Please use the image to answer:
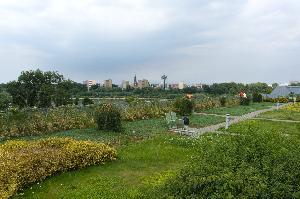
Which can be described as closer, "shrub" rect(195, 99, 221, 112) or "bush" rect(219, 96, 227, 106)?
"shrub" rect(195, 99, 221, 112)

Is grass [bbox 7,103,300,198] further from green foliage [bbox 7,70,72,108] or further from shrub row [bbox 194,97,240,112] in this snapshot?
green foliage [bbox 7,70,72,108]

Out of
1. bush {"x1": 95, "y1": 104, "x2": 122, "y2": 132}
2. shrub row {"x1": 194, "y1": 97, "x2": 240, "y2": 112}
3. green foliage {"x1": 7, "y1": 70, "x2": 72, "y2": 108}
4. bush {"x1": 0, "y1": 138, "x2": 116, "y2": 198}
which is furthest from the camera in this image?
green foliage {"x1": 7, "y1": 70, "x2": 72, "y2": 108}

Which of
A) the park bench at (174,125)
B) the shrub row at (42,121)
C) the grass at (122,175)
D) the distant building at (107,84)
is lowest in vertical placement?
the grass at (122,175)

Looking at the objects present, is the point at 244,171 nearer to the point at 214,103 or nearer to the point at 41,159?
the point at 41,159

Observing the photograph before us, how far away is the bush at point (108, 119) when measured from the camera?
17.5 metres

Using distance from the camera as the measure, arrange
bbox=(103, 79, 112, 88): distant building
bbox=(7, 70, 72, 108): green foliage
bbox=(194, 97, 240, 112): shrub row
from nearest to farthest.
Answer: bbox=(194, 97, 240, 112): shrub row < bbox=(7, 70, 72, 108): green foliage < bbox=(103, 79, 112, 88): distant building

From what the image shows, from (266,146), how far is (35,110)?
43.3ft

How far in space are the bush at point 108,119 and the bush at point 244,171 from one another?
443 inches

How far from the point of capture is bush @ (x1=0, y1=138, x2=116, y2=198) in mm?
8422

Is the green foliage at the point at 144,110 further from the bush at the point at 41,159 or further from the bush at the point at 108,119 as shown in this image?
the bush at the point at 41,159

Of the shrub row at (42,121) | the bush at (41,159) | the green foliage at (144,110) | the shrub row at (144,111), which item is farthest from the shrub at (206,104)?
the bush at (41,159)

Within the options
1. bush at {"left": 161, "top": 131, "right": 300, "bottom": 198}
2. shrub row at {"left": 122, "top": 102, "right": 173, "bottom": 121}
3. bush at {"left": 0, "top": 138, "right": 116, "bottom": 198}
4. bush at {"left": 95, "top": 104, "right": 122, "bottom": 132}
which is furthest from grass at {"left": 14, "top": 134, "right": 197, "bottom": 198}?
shrub row at {"left": 122, "top": 102, "right": 173, "bottom": 121}

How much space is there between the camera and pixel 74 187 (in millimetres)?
8797

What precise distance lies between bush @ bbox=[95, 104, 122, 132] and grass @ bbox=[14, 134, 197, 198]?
3919mm
